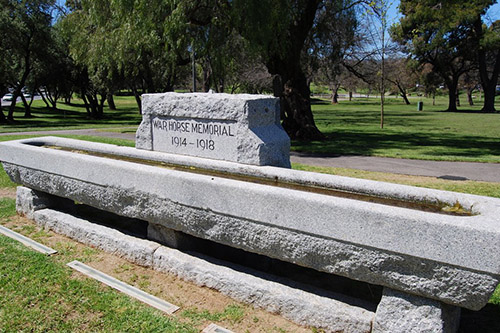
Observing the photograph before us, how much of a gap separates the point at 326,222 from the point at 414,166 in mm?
7797

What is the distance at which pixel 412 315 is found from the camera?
2.91 m

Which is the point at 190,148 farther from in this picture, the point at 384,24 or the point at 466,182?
the point at 384,24

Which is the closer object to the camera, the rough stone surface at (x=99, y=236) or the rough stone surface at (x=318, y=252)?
the rough stone surface at (x=318, y=252)

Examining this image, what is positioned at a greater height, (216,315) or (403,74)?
(403,74)

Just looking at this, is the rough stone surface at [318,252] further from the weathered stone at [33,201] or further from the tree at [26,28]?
the tree at [26,28]

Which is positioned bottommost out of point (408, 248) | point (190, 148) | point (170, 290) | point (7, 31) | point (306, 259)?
point (170, 290)

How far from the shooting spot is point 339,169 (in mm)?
9500

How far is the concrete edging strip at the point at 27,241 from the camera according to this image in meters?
4.85

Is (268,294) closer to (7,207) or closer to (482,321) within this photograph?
(482,321)

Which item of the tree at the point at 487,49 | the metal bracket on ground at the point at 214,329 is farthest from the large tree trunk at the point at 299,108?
the tree at the point at 487,49

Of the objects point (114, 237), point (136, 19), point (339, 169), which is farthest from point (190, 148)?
point (136, 19)

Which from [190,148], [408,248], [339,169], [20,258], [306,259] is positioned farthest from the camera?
[339,169]

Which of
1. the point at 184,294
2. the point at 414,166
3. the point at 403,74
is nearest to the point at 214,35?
the point at 414,166

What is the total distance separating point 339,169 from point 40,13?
21.0m
